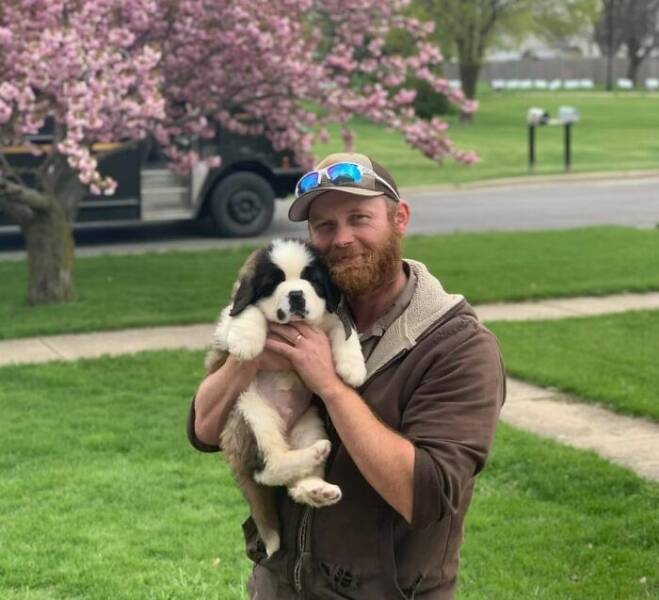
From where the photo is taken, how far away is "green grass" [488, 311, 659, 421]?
24.5ft

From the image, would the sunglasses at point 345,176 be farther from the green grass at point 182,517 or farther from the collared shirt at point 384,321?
the green grass at point 182,517

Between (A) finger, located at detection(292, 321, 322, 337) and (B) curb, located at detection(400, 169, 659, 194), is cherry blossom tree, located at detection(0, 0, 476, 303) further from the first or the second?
(B) curb, located at detection(400, 169, 659, 194)

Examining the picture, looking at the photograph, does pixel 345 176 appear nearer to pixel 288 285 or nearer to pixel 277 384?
pixel 288 285

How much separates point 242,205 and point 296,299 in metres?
13.7

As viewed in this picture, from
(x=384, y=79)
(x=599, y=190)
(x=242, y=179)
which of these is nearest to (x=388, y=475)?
(x=384, y=79)

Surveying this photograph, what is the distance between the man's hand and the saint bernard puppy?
0.02 meters

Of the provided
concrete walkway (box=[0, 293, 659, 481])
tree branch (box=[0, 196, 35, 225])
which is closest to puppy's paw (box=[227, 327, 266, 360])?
concrete walkway (box=[0, 293, 659, 481])

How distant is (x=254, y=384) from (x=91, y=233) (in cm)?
1462

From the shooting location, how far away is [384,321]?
2760mm

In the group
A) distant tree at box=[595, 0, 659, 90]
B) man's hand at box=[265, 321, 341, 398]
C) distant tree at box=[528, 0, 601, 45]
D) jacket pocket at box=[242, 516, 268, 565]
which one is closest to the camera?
man's hand at box=[265, 321, 341, 398]

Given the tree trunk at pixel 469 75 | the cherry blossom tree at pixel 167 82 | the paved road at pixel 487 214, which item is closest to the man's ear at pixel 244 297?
the cherry blossom tree at pixel 167 82

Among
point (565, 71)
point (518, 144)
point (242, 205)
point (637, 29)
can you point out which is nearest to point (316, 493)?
point (242, 205)

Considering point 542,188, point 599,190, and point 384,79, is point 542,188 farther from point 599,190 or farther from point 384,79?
point 384,79

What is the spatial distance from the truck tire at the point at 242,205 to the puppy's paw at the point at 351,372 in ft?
44.6
